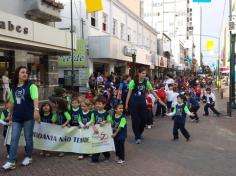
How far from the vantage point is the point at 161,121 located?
47.5 ft

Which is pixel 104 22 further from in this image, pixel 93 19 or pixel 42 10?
pixel 42 10

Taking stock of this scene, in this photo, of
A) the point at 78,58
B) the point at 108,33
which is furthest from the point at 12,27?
the point at 108,33

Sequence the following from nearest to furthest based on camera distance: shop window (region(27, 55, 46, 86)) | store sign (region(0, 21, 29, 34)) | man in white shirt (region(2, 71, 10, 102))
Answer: store sign (region(0, 21, 29, 34))
man in white shirt (region(2, 71, 10, 102))
shop window (region(27, 55, 46, 86))

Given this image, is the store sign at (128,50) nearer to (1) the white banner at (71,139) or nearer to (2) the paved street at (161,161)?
(2) the paved street at (161,161)

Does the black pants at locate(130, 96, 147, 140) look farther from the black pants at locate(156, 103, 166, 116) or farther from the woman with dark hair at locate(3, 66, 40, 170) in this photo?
the black pants at locate(156, 103, 166, 116)

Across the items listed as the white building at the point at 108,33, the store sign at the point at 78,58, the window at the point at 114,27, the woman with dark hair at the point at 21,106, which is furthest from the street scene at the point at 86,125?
the window at the point at 114,27

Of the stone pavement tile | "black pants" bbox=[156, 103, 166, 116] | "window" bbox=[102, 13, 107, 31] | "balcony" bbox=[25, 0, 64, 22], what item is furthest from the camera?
"window" bbox=[102, 13, 107, 31]

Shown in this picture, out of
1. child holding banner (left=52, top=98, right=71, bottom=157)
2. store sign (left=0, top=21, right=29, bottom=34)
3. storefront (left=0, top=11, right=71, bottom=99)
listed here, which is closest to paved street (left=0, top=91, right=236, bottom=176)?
child holding banner (left=52, top=98, right=71, bottom=157)

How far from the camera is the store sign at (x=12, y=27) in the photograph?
14278mm

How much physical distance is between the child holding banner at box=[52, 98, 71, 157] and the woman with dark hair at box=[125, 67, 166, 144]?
180 centimetres

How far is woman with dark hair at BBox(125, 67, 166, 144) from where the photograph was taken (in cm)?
966

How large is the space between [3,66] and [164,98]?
22.8ft

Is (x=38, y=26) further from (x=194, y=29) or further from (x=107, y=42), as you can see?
(x=194, y=29)

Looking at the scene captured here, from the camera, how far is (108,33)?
30047mm
